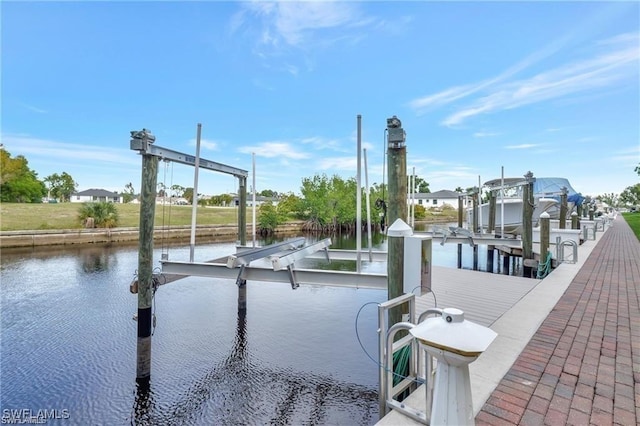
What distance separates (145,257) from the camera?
535cm

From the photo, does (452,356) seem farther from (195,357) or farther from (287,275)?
(195,357)

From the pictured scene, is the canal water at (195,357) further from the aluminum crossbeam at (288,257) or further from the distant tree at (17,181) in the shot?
the distant tree at (17,181)

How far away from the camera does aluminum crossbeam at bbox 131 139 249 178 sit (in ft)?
17.1

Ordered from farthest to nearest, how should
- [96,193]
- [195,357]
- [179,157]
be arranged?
[96,193], [195,357], [179,157]

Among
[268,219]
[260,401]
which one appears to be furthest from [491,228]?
[268,219]

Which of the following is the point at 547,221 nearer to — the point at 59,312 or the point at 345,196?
the point at 59,312

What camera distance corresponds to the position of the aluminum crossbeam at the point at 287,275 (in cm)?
494

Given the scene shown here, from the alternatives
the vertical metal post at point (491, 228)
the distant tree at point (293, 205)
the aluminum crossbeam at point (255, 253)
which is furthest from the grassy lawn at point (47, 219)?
the vertical metal post at point (491, 228)

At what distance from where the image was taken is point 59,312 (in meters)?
8.77

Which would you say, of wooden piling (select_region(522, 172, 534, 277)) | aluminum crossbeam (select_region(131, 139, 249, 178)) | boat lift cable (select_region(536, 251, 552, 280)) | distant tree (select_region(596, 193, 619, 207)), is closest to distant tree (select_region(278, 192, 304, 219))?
wooden piling (select_region(522, 172, 534, 277))

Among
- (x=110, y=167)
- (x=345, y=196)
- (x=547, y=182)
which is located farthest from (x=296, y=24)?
(x=110, y=167)

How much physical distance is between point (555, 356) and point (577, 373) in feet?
1.27

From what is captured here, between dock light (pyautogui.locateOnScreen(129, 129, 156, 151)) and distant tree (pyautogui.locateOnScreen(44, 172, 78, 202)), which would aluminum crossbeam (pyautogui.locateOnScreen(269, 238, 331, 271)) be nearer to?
dock light (pyautogui.locateOnScreen(129, 129, 156, 151))

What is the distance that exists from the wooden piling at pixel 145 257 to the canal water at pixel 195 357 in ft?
1.95
